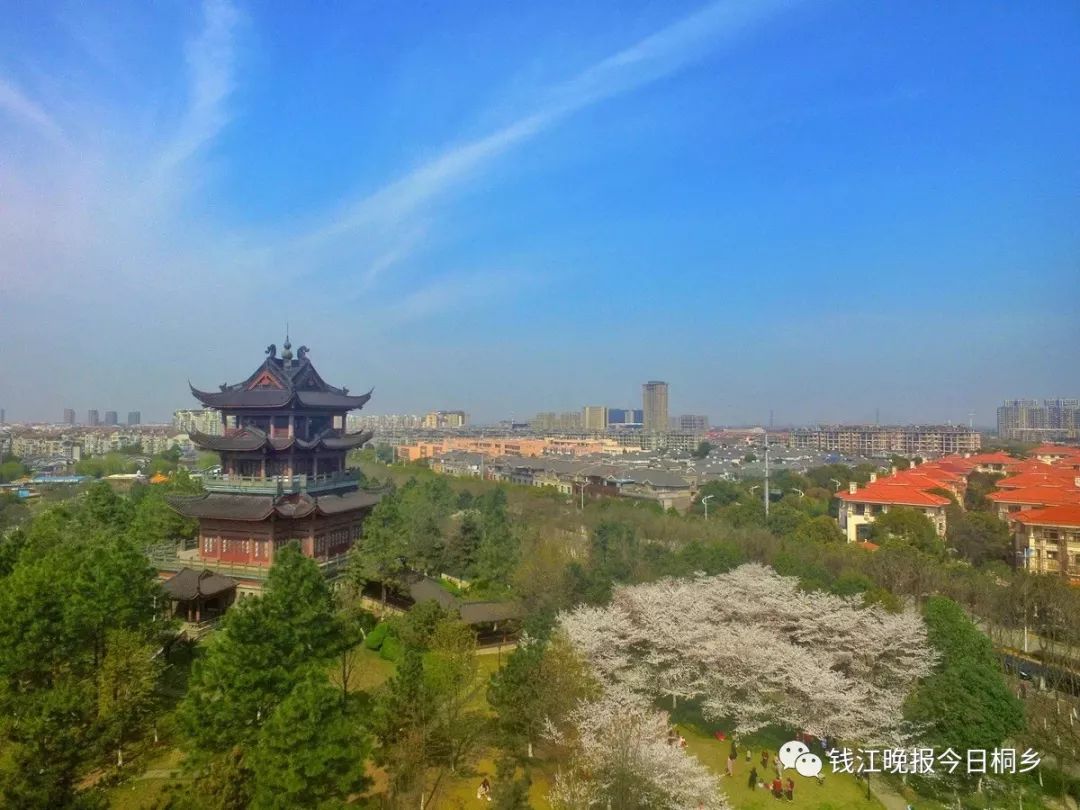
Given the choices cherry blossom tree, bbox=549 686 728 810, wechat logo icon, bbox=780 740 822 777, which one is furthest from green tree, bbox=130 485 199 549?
wechat logo icon, bbox=780 740 822 777

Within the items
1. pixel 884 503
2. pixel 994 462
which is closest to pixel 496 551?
pixel 884 503

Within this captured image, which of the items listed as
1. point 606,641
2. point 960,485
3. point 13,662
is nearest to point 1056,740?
point 606,641

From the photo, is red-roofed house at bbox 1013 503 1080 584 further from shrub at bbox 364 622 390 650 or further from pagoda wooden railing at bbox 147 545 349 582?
pagoda wooden railing at bbox 147 545 349 582

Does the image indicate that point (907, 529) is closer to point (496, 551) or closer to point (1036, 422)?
point (496, 551)

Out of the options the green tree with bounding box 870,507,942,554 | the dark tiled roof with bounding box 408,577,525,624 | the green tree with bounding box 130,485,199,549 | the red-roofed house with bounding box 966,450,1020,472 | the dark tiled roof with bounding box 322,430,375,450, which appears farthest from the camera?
the red-roofed house with bounding box 966,450,1020,472

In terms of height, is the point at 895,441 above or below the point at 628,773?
above

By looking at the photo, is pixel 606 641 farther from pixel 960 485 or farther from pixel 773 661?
pixel 960 485

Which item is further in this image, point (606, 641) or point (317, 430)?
point (317, 430)
